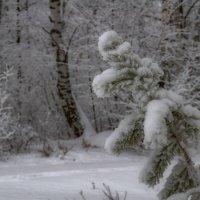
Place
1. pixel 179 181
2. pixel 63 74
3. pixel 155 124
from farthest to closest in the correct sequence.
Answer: pixel 63 74 < pixel 179 181 < pixel 155 124

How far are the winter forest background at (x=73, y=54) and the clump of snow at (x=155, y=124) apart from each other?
7348 mm

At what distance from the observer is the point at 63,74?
1112 centimetres

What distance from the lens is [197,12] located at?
492 inches

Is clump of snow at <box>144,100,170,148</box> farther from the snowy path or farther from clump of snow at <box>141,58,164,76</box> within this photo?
the snowy path

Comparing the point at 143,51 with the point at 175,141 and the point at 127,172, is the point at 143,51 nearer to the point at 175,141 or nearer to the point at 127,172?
the point at 127,172

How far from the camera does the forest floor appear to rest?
15.1 feet

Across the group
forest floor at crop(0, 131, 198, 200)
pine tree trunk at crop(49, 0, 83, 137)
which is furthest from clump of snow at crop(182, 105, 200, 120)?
pine tree trunk at crop(49, 0, 83, 137)

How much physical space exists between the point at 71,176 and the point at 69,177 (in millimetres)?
126

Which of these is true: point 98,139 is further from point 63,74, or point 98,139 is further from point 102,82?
point 102,82

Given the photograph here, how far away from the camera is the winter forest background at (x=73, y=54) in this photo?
9.83m

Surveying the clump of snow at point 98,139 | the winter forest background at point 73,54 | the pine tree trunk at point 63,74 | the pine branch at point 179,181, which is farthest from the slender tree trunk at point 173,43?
the pine branch at point 179,181

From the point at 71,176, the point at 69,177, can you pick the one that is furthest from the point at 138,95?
the point at 71,176

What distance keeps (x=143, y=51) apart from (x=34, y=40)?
451cm

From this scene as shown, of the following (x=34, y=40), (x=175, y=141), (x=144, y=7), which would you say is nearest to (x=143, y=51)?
(x=144, y=7)
